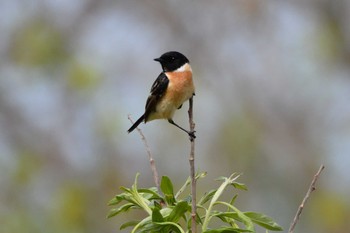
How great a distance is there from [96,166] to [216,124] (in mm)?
1480

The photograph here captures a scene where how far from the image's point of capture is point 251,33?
9.55 meters

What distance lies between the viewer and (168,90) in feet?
12.4

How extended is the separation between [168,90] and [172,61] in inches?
5.6

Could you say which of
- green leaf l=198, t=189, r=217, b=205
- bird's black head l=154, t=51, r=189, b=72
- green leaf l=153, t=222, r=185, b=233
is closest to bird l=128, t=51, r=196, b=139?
bird's black head l=154, t=51, r=189, b=72

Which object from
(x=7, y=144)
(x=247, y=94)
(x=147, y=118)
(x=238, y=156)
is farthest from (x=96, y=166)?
(x=147, y=118)

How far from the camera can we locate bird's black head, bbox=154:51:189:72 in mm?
3762

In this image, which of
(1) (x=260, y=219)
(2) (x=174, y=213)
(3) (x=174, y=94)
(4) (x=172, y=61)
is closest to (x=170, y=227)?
(2) (x=174, y=213)

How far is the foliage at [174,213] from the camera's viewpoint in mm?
2078

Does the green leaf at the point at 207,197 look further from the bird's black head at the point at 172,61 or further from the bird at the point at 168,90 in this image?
the bird's black head at the point at 172,61

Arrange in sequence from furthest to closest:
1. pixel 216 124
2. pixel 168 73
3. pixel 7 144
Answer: pixel 216 124
pixel 7 144
pixel 168 73

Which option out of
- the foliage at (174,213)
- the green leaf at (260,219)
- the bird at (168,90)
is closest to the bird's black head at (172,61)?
the bird at (168,90)

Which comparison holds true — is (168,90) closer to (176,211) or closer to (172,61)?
(172,61)

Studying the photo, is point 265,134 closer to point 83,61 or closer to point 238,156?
point 238,156

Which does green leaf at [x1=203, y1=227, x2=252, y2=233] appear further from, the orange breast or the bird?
the bird
